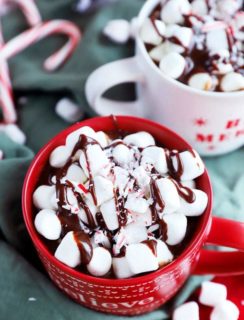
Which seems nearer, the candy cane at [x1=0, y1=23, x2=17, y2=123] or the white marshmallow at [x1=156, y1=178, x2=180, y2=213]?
the white marshmallow at [x1=156, y1=178, x2=180, y2=213]

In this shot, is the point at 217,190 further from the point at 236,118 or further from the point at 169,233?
the point at 169,233

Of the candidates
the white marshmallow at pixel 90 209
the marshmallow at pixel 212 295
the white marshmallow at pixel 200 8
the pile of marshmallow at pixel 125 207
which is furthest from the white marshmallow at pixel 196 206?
the white marshmallow at pixel 200 8

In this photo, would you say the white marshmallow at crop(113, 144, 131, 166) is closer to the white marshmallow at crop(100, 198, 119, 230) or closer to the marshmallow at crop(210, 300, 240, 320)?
the white marshmallow at crop(100, 198, 119, 230)

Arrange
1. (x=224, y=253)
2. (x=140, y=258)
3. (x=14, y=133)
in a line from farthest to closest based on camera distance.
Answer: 1. (x=14, y=133)
2. (x=224, y=253)
3. (x=140, y=258)

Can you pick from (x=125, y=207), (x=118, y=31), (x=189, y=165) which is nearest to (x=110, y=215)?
(x=125, y=207)

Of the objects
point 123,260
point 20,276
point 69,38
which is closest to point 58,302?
point 20,276

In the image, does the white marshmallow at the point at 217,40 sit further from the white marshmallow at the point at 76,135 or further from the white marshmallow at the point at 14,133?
the white marshmallow at the point at 14,133

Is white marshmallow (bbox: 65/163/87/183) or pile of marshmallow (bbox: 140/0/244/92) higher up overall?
pile of marshmallow (bbox: 140/0/244/92)

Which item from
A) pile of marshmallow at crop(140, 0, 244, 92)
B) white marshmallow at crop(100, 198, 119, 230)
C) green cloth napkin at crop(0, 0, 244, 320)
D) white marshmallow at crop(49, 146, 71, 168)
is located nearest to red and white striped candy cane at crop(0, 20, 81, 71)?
green cloth napkin at crop(0, 0, 244, 320)

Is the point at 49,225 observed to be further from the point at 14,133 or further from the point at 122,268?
the point at 14,133
